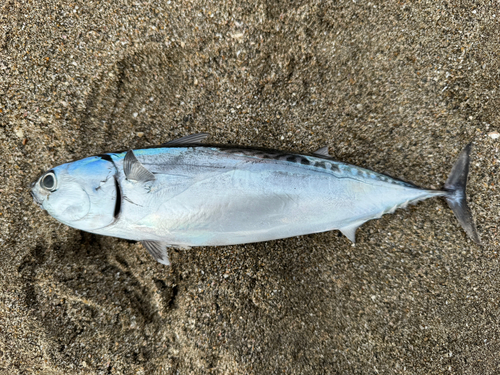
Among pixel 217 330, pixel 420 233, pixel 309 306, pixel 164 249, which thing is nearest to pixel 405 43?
pixel 420 233

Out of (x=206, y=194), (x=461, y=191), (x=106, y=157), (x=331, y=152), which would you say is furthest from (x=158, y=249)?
(x=461, y=191)

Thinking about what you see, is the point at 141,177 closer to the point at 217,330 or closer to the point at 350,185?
the point at 217,330

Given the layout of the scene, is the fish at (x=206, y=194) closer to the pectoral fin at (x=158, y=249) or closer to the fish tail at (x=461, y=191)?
the pectoral fin at (x=158, y=249)

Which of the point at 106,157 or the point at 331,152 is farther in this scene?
the point at 331,152

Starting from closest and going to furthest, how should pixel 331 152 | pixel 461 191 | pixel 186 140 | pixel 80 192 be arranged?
pixel 80 192, pixel 186 140, pixel 461 191, pixel 331 152

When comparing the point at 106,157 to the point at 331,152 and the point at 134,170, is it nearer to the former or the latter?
the point at 134,170

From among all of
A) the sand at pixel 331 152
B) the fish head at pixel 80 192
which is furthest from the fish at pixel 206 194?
the sand at pixel 331 152
